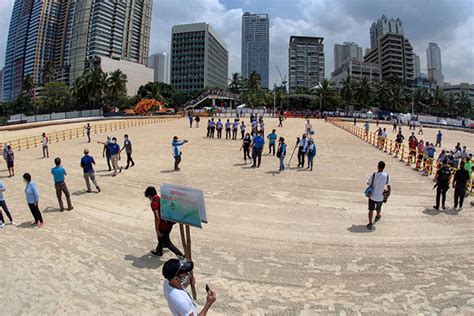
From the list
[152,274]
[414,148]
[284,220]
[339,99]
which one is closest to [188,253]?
[152,274]

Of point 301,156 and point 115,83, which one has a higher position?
point 115,83

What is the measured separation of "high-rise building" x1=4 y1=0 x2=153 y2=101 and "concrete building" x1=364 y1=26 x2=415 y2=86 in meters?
114

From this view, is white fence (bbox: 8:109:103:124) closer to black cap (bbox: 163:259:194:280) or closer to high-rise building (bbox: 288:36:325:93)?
black cap (bbox: 163:259:194:280)

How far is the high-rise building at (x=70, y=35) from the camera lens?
136375mm

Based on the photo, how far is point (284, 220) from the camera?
841 centimetres

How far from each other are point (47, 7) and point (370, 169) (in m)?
179

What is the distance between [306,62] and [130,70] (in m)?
90.1

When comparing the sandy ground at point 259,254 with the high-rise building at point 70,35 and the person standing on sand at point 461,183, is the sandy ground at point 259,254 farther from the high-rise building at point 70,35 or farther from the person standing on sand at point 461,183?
the high-rise building at point 70,35

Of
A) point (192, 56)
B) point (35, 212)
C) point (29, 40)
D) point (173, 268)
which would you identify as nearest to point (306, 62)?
point (192, 56)

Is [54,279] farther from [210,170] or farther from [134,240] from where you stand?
[210,170]

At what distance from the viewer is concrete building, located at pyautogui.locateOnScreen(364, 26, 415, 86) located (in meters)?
154

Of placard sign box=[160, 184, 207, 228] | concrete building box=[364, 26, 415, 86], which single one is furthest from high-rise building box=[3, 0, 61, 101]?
placard sign box=[160, 184, 207, 228]

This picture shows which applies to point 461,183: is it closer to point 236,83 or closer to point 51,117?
point 51,117

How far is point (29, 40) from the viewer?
15812cm
